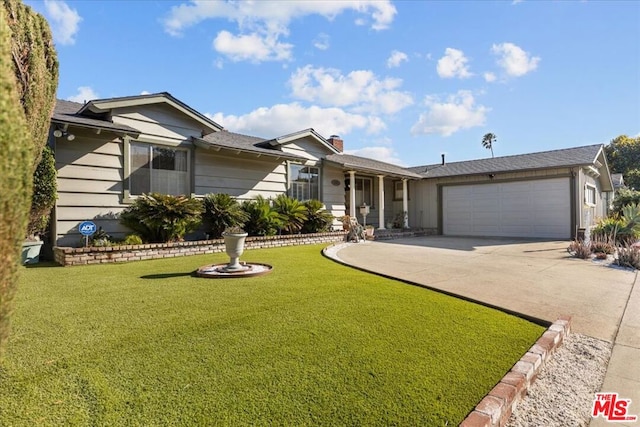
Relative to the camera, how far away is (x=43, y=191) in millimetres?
6555

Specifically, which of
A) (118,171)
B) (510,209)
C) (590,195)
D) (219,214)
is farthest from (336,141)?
(590,195)

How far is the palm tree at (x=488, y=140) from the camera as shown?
5269 cm

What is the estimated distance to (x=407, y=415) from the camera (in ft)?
6.93

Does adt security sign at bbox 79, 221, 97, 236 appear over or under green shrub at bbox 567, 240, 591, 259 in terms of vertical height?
over

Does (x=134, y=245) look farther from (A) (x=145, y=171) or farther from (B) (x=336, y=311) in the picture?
(B) (x=336, y=311)

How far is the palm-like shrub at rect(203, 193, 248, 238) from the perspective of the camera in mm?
9203

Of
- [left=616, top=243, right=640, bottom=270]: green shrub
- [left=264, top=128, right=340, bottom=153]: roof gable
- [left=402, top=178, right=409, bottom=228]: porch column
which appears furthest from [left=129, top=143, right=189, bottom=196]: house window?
[left=616, top=243, right=640, bottom=270]: green shrub

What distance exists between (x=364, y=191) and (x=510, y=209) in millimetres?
7148

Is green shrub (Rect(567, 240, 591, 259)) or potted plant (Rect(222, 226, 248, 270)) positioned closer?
potted plant (Rect(222, 226, 248, 270))

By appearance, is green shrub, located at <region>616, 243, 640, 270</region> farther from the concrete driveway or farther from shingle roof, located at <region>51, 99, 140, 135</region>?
shingle roof, located at <region>51, 99, 140, 135</region>

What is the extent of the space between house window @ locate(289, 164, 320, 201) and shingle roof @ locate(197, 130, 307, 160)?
110 centimetres

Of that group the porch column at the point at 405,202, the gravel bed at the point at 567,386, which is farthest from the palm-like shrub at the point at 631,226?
the gravel bed at the point at 567,386

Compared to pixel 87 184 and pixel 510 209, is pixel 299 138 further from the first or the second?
pixel 510 209

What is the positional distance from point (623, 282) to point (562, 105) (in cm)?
1069
